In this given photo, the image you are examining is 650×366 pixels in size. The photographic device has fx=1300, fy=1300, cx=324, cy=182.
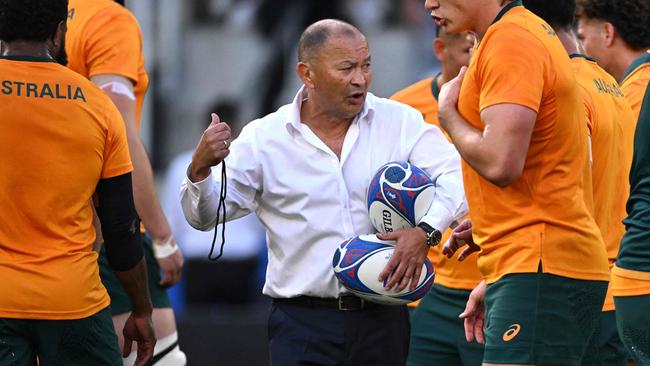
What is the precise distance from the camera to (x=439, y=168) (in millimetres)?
5359

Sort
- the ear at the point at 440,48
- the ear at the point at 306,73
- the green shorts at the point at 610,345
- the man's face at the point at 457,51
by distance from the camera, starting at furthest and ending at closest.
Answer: the ear at the point at 440,48 → the man's face at the point at 457,51 → the green shorts at the point at 610,345 → the ear at the point at 306,73


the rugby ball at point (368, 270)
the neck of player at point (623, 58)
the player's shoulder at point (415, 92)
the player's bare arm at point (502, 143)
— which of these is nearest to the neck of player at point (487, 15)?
the player's bare arm at point (502, 143)

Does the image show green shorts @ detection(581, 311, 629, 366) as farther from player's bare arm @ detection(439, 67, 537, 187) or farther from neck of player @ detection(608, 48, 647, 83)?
player's bare arm @ detection(439, 67, 537, 187)

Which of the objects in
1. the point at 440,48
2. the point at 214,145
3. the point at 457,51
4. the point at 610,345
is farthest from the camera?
the point at 440,48

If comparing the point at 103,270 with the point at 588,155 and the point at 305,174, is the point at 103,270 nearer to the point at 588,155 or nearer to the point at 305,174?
the point at 305,174

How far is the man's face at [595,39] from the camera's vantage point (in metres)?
6.50

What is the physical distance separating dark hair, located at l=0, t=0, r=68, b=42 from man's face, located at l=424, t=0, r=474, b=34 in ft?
4.64

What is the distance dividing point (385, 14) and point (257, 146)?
677cm

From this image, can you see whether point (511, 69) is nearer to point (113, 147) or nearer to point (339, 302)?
point (339, 302)

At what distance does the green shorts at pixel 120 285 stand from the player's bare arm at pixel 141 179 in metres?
0.12

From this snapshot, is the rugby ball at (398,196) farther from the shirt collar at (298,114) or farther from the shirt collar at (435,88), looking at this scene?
the shirt collar at (435,88)

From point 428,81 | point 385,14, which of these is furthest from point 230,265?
point 428,81

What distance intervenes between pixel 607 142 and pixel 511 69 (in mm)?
1415

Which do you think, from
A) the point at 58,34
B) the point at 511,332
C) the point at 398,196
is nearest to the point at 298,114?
the point at 398,196
